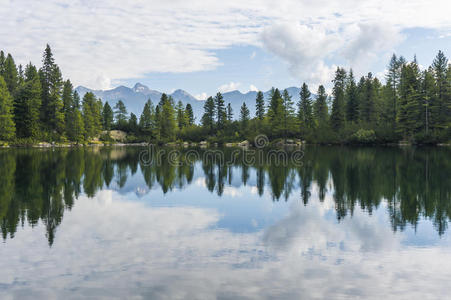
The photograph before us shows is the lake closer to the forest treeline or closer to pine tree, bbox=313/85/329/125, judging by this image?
the forest treeline

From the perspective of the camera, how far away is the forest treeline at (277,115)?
61094mm

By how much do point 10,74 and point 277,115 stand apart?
199 ft

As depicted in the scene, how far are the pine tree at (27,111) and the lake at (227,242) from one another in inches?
2116

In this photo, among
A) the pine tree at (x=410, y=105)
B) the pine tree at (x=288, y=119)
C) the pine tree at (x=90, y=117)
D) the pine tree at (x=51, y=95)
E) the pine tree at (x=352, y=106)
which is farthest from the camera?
the pine tree at (x=90, y=117)

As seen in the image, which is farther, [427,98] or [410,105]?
[410,105]

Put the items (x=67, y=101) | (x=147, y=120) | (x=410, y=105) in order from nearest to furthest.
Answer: (x=410, y=105) → (x=67, y=101) → (x=147, y=120)

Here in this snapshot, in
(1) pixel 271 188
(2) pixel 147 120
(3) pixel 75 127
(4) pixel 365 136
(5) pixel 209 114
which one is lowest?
(1) pixel 271 188

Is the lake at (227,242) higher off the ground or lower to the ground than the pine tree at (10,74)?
lower

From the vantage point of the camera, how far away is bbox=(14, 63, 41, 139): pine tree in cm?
6394

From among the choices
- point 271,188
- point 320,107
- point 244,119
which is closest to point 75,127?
point 244,119

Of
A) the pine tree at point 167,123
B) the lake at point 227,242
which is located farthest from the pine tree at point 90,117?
the lake at point 227,242

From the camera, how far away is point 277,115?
84750mm

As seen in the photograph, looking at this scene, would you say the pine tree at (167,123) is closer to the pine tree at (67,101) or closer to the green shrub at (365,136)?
the pine tree at (67,101)

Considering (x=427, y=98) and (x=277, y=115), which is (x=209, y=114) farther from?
(x=427, y=98)
